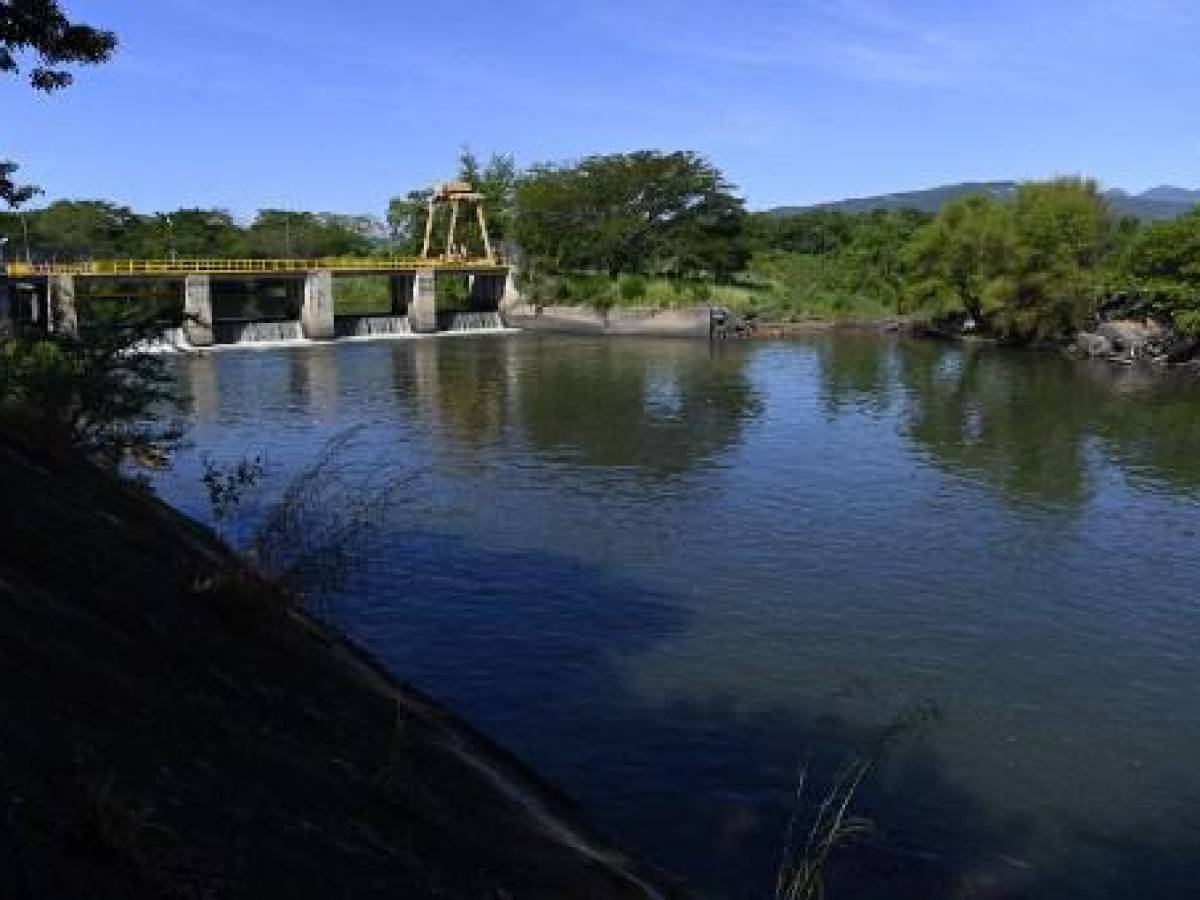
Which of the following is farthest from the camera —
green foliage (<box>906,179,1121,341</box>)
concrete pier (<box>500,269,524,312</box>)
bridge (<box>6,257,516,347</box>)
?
concrete pier (<box>500,269,524,312</box>)

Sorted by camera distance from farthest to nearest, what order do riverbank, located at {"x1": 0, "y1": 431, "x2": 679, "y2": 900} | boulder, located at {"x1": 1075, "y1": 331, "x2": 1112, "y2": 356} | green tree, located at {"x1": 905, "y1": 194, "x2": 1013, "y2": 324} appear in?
green tree, located at {"x1": 905, "y1": 194, "x2": 1013, "y2": 324} → boulder, located at {"x1": 1075, "y1": 331, "x2": 1112, "y2": 356} → riverbank, located at {"x1": 0, "y1": 431, "x2": 679, "y2": 900}

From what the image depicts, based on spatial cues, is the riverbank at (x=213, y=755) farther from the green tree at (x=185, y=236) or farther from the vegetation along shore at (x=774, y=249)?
the green tree at (x=185, y=236)

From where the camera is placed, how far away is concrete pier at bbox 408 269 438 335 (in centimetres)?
8219

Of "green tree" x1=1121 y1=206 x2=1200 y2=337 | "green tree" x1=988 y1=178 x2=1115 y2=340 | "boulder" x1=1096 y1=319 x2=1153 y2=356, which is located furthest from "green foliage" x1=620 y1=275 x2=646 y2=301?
"green tree" x1=1121 y1=206 x2=1200 y2=337

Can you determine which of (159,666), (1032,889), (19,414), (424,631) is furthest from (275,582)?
(1032,889)

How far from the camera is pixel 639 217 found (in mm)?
101812

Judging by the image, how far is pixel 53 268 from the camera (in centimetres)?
6956

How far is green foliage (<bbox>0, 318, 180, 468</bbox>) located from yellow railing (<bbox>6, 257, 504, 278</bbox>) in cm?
5106

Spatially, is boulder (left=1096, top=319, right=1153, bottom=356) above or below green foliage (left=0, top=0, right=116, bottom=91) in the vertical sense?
below

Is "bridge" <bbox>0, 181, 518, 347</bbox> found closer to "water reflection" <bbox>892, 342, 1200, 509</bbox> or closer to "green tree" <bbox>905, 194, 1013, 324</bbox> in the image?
"green tree" <bbox>905, 194, 1013, 324</bbox>

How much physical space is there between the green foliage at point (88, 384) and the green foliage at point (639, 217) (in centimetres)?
8137

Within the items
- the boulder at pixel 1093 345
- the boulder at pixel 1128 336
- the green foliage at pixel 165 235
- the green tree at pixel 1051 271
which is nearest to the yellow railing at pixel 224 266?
the green foliage at pixel 165 235

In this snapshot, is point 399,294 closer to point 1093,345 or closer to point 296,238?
point 296,238

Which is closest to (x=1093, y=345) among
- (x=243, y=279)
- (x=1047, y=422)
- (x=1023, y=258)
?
(x=1023, y=258)
